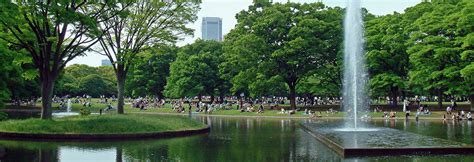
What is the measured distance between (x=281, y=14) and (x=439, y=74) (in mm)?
19461

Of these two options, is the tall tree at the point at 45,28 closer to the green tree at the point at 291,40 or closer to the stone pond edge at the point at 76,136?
the stone pond edge at the point at 76,136

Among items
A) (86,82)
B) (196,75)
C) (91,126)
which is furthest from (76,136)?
(86,82)

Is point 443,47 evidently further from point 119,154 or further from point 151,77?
point 151,77

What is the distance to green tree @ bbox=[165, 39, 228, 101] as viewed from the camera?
75250mm

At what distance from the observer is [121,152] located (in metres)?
18.8

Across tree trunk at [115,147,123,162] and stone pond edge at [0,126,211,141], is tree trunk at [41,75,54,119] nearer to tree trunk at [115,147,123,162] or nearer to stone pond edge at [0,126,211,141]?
stone pond edge at [0,126,211,141]

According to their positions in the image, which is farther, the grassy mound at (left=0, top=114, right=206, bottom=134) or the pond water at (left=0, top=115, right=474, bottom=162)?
the grassy mound at (left=0, top=114, right=206, bottom=134)

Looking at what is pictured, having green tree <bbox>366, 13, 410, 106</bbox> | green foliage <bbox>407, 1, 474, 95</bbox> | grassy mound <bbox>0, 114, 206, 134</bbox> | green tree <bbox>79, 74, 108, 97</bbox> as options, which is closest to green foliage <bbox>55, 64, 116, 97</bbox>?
green tree <bbox>79, 74, 108, 97</bbox>

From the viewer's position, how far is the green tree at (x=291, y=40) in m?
55.7

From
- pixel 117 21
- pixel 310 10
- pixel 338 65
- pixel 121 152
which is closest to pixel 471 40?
pixel 338 65

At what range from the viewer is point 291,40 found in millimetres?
56719

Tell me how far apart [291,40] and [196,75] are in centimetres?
2345

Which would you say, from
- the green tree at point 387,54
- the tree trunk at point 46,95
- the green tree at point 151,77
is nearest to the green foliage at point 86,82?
the green tree at point 151,77

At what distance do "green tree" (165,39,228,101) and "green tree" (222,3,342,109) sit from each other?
1652cm
